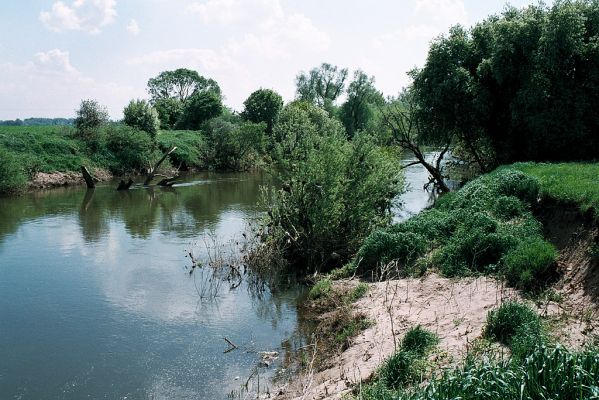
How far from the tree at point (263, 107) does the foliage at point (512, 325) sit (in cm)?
6593

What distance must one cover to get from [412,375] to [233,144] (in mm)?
54299

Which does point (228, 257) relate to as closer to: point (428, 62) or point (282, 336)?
point (282, 336)

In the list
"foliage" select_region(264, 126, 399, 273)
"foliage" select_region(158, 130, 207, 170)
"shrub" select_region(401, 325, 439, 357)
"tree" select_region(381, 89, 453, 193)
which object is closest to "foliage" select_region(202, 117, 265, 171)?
"foliage" select_region(158, 130, 207, 170)

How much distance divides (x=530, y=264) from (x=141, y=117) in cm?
5315

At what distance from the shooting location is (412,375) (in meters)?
9.04

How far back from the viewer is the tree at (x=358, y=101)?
→ 3137 inches

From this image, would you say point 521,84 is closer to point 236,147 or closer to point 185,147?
point 236,147

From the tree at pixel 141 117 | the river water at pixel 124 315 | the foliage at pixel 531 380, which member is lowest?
the river water at pixel 124 315

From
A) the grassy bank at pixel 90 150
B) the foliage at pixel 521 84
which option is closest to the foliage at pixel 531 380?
the foliage at pixel 521 84

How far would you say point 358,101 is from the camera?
262ft

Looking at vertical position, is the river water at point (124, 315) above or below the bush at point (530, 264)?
below

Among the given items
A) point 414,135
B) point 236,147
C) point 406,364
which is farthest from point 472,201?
point 236,147

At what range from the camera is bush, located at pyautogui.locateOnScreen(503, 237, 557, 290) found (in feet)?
41.7

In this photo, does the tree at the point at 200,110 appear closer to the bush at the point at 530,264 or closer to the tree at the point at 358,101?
the tree at the point at 358,101
